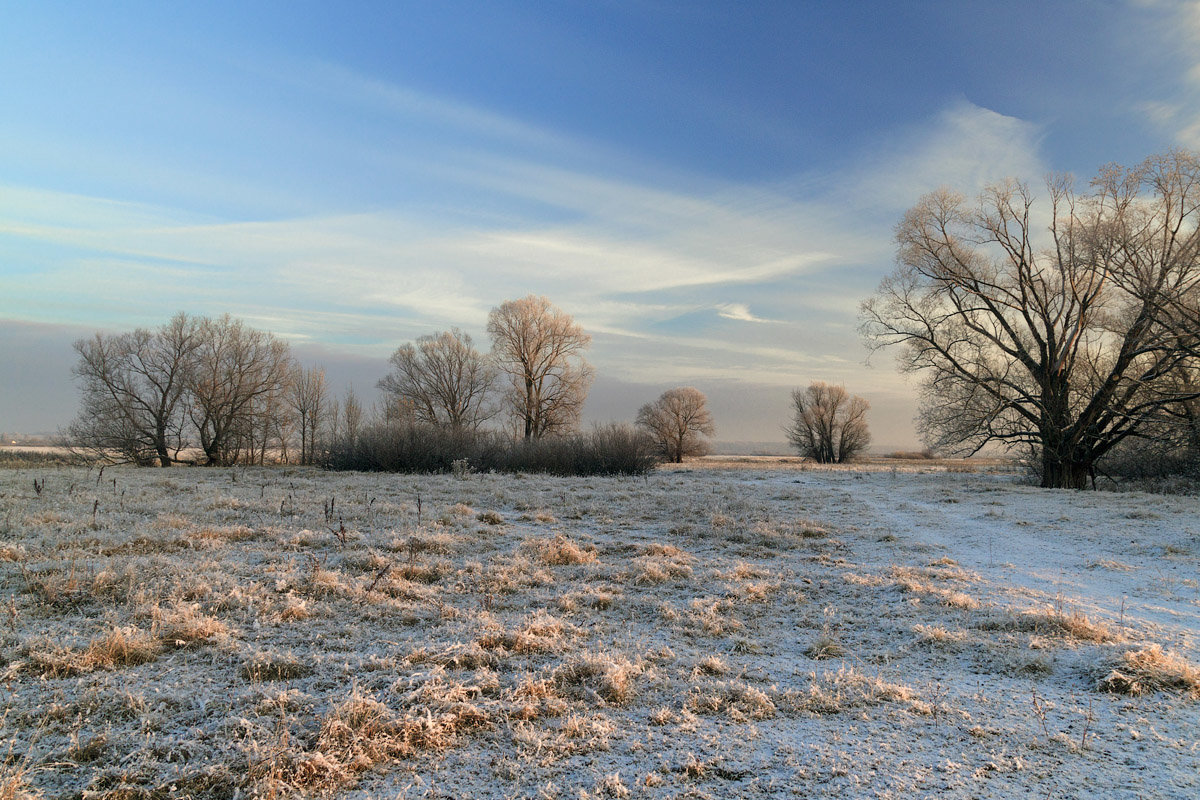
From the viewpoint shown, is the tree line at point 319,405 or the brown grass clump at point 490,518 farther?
the tree line at point 319,405

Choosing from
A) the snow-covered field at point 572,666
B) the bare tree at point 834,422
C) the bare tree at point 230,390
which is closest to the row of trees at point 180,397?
the bare tree at point 230,390

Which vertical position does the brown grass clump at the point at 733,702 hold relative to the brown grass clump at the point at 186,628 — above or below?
below

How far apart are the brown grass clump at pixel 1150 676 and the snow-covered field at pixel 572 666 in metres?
0.02

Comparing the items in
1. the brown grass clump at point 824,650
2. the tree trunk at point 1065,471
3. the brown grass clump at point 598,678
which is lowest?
the brown grass clump at point 824,650

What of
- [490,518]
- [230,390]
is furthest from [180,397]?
[490,518]

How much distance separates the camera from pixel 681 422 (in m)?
54.1

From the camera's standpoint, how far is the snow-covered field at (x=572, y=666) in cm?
306

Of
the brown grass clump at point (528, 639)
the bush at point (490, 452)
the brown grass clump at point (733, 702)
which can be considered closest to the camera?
the brown grass clump at point (733, 702)

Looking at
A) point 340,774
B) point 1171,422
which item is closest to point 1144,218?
point 1171,422

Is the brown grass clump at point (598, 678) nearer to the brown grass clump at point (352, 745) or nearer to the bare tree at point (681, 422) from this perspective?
the brown grass clump at point (352, 745)

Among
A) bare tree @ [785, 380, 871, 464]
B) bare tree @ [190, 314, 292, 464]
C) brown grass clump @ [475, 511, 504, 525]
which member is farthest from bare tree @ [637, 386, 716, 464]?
brown grass clump @ [475, 511, 504, 525]

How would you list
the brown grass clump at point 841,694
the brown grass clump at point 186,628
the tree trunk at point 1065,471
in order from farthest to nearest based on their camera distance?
1. the tree trunk at point 1065,471
2. the brown grass clump at point 186,628
3. the brown grass clump at point 841,694

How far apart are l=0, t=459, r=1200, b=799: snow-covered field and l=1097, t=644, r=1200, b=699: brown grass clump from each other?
0.07 feet

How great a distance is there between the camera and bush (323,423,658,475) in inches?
1000
